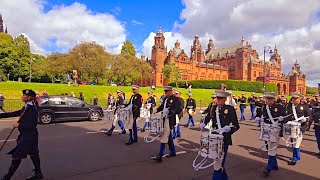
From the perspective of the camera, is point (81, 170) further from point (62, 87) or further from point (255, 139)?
point (62, 87)

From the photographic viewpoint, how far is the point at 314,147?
10523 mm

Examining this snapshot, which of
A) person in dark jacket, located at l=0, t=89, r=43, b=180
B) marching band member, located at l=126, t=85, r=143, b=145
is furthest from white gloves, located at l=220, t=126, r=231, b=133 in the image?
marching band member, located at l=126, t=85, r=143, b=145

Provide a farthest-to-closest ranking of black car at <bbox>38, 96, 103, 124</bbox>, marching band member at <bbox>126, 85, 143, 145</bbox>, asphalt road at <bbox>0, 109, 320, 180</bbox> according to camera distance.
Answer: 1. black car at <bbox>38, 96, 103, 124</bbox>
2. marching band member at <bbox>126, 85, 143, 145</bbox>
3. asphalt road at <bbox>0, 109, 320, 180</bbox>

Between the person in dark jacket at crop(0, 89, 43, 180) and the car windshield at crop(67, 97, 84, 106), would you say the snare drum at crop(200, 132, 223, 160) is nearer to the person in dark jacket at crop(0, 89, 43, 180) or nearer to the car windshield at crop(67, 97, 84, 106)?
the person in dark jacket at crop(0, 89, 43, 180)

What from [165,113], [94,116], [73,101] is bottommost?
[94,116]

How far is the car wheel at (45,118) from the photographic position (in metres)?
15.4

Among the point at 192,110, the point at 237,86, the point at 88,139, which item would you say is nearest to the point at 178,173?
the point at 88,139

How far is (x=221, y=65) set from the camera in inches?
4336

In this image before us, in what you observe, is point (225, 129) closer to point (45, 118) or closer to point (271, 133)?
point (271, 133)

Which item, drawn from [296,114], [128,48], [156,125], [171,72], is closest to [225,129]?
[156,125]

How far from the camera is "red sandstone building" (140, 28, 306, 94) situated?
275ft

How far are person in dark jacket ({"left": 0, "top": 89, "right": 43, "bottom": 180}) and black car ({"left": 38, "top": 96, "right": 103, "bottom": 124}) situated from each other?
418 inches

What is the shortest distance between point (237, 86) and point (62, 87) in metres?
46.9

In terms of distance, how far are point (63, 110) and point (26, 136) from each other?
11253 mm
